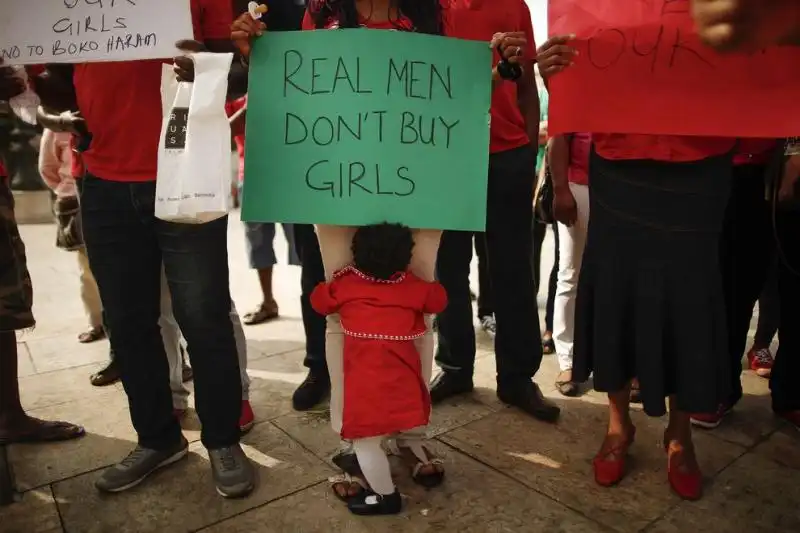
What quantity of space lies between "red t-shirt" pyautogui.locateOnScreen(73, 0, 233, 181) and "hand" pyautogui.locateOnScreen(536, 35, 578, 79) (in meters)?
0.99

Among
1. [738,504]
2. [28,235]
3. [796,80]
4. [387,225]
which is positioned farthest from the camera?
[28,235]

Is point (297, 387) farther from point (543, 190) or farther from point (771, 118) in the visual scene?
point (771, 118)

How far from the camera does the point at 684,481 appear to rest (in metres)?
2.04

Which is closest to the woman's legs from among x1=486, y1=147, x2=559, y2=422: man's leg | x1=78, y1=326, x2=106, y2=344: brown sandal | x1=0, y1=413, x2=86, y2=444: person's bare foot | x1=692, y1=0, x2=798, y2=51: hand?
x1=486, y1=147, x2=559, y2=422: man's leg

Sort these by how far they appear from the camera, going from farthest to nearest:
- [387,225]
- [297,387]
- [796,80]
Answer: [297,387] < [387,225] < [796,80]

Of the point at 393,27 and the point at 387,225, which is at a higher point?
the point at 393,27

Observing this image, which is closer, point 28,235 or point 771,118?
point 771,118

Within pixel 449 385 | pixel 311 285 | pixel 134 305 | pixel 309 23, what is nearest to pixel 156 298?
pixel 134 305

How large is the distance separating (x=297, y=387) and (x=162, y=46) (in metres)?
1.75

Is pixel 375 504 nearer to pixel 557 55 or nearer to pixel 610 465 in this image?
pixel 610 465

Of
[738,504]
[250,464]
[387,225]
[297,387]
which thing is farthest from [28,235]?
[738,504]

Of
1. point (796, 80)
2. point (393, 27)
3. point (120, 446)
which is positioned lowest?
point (120, 446)

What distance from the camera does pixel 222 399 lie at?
82.9 inches

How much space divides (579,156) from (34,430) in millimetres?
2629
